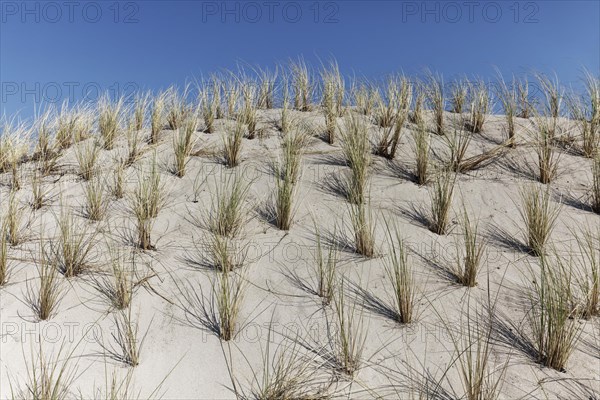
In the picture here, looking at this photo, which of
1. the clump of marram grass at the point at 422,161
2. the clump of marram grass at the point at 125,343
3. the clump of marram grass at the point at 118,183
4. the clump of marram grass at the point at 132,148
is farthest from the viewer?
the clump of marram grass at the point at 132,148

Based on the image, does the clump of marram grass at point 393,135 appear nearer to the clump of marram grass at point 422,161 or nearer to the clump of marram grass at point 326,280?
the clump of marram grass at point 422,161

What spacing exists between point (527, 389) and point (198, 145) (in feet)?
12.9

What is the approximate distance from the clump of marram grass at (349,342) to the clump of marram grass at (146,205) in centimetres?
166

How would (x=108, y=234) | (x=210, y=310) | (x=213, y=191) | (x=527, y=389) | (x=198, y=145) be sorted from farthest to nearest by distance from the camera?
(x=198, y=145) → (x=213, y=191) → (x=108, y=234) → (x=210, y=310) → (x=527, y=389)

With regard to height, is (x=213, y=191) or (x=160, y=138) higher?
(x=160, y=138)

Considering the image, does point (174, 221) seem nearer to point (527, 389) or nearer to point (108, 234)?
point (108, 234)

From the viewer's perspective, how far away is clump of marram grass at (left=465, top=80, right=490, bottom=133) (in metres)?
5.02

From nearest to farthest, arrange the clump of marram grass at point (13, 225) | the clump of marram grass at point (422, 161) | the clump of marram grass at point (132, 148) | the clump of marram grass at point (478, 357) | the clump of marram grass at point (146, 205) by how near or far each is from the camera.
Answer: the clump of marram grass at point (478, 357) → the clump of marram grass at point (146, 205) → the clump of marram grass at point (13, 225) → the clump of marram grass at point (422, 161) → the clump of marram grass at point (132, 148)

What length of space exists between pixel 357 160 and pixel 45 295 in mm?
2667

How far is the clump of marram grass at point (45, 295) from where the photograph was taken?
2822 millimetres

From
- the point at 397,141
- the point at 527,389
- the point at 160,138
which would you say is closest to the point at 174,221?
the point at 160,138

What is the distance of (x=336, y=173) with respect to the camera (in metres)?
4.17

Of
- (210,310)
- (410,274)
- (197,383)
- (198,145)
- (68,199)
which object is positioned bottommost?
(197,383)

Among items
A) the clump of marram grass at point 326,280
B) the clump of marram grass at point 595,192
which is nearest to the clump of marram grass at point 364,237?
the clump of marram grass at point 326,280
